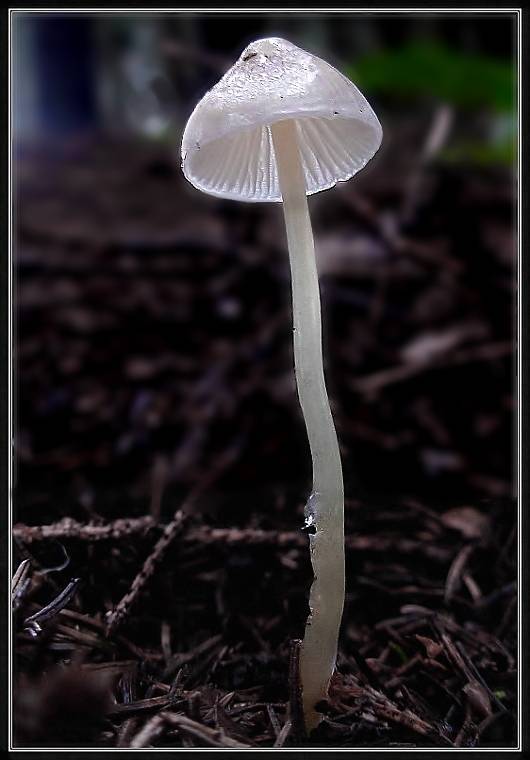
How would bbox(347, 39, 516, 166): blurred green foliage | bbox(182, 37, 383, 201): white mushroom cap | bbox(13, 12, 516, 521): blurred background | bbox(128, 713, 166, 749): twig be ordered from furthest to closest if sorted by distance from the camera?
1. bbox(347, 39, 516, 166): blurred green foliage
2. bbox(13, 12, 516, 521): blurred background
3. bbox(182, 37, 383, 201): white mushroom cap
4. bbox(128, 713, 166, 749): twig

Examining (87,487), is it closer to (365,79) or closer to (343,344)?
(343,344)

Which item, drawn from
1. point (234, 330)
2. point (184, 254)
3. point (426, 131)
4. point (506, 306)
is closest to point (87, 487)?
point (234, 330)

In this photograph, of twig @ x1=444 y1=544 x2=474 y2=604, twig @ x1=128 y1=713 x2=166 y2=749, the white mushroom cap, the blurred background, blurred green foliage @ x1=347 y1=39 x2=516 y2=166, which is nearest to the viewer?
twig @ x1=128 y1=713 x2=166 y2=749

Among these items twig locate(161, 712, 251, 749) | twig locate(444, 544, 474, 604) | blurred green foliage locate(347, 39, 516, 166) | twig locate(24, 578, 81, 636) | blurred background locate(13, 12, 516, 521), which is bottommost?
twig locate(161, 712, 251, 749)

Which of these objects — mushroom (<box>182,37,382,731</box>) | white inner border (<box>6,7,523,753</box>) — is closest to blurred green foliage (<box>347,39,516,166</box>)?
white inner border (<box>6,7,523,753</box>)

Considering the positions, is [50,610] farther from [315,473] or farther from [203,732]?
[315,473]

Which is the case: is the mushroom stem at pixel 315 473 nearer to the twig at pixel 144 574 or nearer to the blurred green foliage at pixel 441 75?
the twig at pixel 144 574

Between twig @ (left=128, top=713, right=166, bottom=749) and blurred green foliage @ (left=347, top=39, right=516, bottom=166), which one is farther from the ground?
blurred green foliage @ (left=347, top=39, right=516, bottom=166)

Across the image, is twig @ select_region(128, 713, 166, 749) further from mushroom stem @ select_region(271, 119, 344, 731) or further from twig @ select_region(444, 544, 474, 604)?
twig @ select_region(444, 544, 474, 604)
